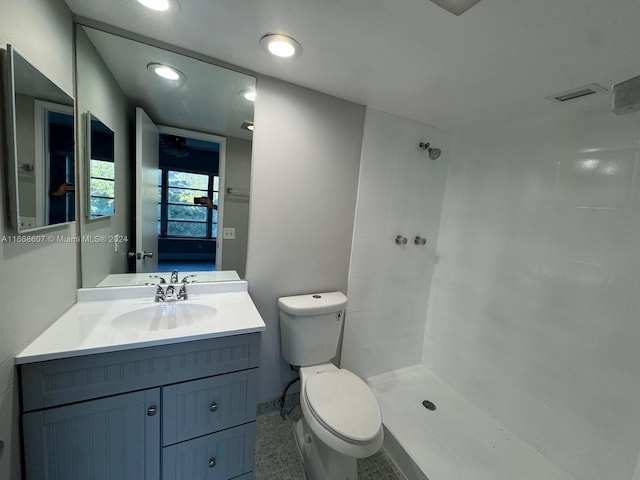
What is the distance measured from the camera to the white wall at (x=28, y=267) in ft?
2.44

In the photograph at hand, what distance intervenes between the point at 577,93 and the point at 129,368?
2426 millimetres

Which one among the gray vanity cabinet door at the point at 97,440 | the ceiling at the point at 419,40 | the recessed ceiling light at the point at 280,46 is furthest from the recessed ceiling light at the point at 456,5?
→ the gray vanity cabinet door at the point at 97,440

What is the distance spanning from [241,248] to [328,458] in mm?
1176

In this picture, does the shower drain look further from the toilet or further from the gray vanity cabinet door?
the gray vanity cabinet door

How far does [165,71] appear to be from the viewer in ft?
4.32

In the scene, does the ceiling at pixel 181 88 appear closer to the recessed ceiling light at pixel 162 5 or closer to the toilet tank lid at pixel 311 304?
the recessed ceiling light at pixel 162 5

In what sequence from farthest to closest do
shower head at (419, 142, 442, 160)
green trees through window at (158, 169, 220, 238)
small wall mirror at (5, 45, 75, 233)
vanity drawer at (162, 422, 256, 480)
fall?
shower head at (419, 142, 442, 160), green trees through window at (158, 169, 220, 238), vanity drawer at (162, 422, 256, 480), small wall mirror at (5, 45, 75, 233)

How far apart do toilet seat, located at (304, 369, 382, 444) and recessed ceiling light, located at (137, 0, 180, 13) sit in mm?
1778

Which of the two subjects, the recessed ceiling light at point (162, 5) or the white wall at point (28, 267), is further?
the recessed ceiling light at point (162, 5)

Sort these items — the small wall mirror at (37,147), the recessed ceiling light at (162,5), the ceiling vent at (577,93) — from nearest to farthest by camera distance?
the small wall mirror at (37,147) → the recessed ceiling light at (162,5) → the ceiling vent at (577,93)

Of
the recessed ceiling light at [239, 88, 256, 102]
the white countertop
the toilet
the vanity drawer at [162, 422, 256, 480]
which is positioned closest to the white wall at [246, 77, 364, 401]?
the recessed ceiling light at [239, 88, 256, 102]

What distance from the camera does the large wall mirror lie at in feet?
4.02

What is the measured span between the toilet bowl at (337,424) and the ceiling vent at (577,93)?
1.89 m

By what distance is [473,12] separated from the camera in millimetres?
894
